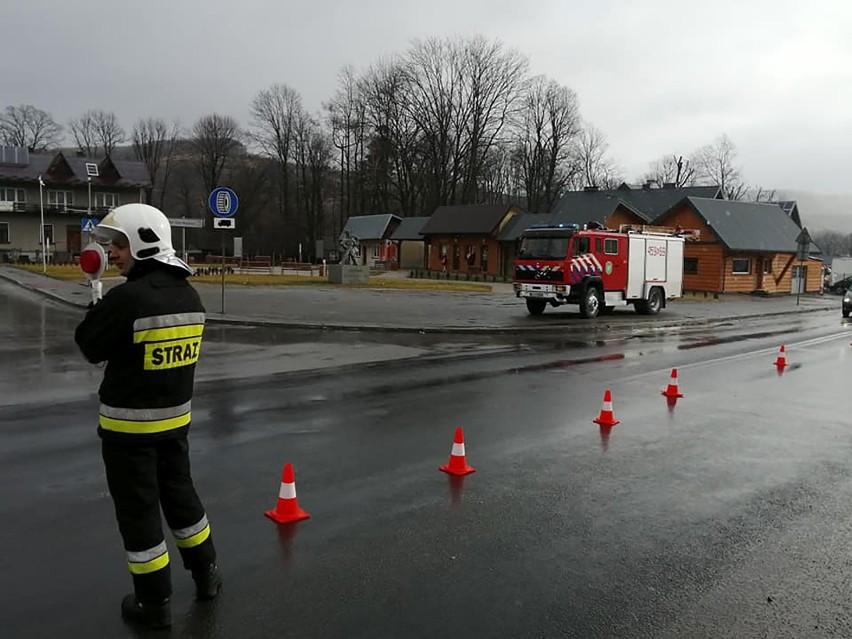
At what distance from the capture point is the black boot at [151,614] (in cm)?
342

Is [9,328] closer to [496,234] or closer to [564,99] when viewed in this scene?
[496,234]

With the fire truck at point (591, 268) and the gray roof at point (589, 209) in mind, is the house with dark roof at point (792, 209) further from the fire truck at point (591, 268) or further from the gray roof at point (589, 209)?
the fire truck at point (591, 268)

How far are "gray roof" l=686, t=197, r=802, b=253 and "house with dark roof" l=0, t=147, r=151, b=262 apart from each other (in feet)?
170

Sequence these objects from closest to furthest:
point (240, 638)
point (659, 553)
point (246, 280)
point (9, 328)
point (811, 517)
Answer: point (240, 638)
point (659, 553)
point (811, 517)
point (9, 328)
point (246, 280)

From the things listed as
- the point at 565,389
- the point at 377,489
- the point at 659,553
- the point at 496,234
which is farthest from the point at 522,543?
the point at 496,234

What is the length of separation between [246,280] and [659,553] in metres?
34.4

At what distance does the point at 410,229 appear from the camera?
6544 centimetres

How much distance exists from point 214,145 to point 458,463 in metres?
85.7

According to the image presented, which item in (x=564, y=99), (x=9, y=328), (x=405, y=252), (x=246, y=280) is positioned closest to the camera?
(x=9, y=328)

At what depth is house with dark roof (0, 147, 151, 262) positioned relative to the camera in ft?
211

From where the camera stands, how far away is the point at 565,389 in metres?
10.3

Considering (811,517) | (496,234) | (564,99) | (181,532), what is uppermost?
(564,99)

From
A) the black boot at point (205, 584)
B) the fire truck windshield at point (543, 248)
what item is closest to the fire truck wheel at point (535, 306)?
the fire truck windshield at point (543, 248)

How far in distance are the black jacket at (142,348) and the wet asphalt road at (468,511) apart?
1.05 meters
